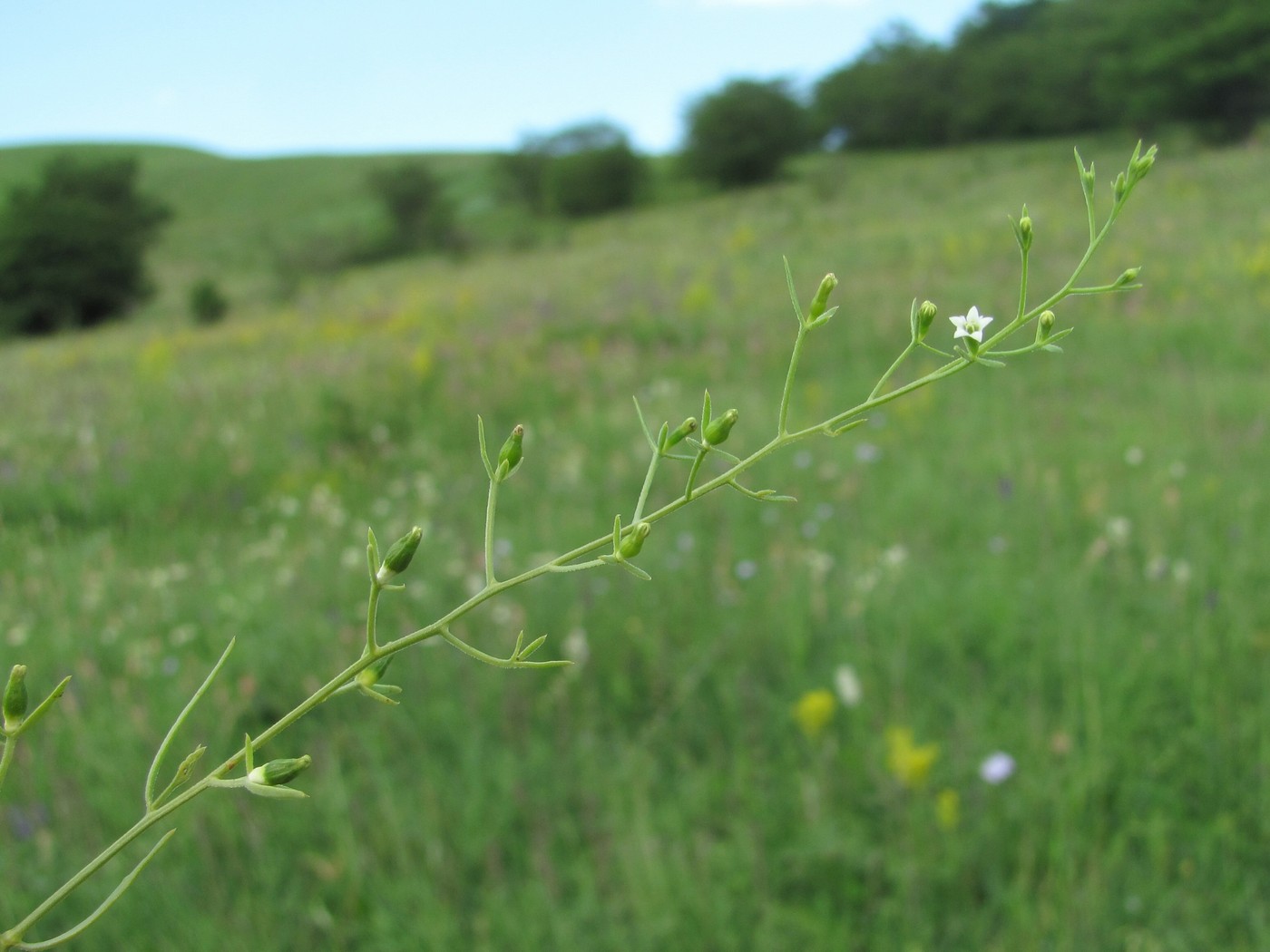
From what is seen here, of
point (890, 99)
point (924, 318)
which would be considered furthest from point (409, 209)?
point (924, 318)

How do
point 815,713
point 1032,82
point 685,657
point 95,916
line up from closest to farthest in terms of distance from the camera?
point 95,916 → point 815,713 → point 685,657 → point 1032,82

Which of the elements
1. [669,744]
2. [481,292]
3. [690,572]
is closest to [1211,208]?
[481,292]

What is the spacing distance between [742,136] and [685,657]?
31258mm

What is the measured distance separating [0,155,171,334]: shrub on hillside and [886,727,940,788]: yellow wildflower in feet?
69.9

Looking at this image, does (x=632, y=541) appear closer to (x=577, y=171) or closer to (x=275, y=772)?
(x=275, y=772)

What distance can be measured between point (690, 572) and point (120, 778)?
4.75 feet

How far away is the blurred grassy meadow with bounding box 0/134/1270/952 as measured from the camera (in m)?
1.58

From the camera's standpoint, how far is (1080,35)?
89.0ft

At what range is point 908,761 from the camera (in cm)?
167

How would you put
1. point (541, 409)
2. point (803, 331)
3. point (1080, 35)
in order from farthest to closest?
1. point (1080, 35)
2. point (541, 409)
3. point (803, 331)

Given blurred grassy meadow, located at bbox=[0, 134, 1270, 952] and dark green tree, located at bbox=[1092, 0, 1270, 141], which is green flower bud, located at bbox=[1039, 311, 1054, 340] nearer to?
blurred grassy meadow, located at bbox=[0, 134, 1270, 952]

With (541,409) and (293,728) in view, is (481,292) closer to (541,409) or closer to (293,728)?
(541,409)

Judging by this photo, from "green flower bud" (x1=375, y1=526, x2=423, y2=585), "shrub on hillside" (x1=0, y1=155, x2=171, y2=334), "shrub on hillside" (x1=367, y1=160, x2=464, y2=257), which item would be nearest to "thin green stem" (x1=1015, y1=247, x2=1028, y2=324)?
"green flower bud" (x1=375, y1=526, x2=423, y2=585)

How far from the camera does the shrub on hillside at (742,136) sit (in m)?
30.7
